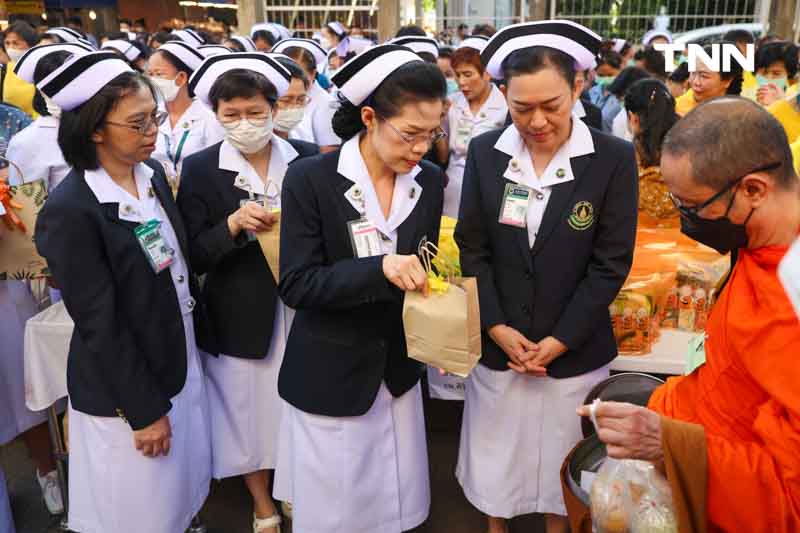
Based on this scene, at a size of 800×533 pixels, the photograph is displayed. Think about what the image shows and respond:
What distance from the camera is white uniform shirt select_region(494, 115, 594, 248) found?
2.30 m

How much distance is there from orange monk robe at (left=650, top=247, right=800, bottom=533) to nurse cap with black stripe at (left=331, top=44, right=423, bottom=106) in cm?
111

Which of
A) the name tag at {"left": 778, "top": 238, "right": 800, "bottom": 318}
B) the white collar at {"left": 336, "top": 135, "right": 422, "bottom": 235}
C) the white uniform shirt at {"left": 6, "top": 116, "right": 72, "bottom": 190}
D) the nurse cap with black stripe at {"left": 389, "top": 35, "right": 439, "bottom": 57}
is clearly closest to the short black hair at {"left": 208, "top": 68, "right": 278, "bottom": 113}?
the white collar at {"left": 336, "top": 135, "right": 422, "bottom": 235}

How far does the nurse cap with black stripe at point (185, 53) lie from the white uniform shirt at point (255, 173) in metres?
2.01

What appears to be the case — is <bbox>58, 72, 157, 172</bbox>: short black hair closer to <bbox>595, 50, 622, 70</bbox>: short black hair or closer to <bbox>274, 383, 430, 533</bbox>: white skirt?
<bbox>274, 383, 430, 533</bbox>: white skirt

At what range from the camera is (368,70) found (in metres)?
2.07

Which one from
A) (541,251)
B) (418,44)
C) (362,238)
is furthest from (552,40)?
(418,44)

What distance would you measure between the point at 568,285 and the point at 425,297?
2.06 feet

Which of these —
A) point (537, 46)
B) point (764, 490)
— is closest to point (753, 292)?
point (764, 490)

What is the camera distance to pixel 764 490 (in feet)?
4.64

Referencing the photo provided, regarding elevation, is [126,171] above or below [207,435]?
above

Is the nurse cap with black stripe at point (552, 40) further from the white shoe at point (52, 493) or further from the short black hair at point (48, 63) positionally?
the white shoe at point (52, 493)

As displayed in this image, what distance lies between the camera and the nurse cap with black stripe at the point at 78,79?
2086mm

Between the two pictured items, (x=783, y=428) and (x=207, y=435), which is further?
(x=207, y=435)

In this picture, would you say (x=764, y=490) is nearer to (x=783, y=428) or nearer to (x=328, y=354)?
(x=783, y=428)
